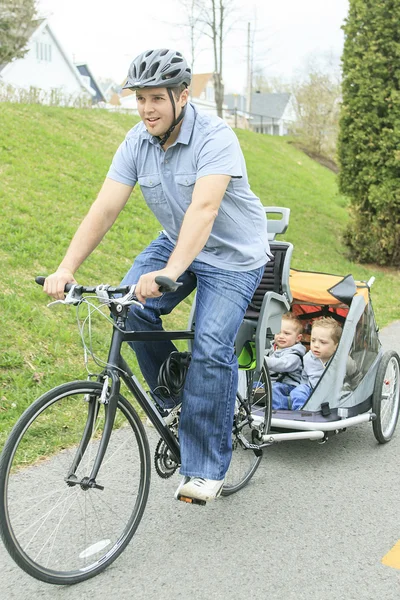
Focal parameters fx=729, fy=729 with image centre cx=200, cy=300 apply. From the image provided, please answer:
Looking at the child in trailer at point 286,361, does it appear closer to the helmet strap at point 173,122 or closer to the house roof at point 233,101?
the helmet strap at point 173,122

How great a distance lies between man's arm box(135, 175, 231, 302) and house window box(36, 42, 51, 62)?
45754 mm

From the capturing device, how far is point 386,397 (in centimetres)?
482

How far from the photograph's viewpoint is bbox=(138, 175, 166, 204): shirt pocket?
3.32 meters

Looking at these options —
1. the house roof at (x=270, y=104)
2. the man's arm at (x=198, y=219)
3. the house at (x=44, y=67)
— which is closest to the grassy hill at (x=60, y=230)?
the man's arm at (x=198, y=219)

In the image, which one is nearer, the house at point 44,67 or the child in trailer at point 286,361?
the child in trailer at point 286,361

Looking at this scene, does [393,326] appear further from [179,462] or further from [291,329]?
[179,462]

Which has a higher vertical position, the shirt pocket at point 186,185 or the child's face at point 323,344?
the shirt pocket at point 186,185

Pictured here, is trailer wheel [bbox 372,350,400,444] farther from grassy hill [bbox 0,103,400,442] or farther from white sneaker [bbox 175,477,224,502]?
grassy hill [bbox 0,103,400,442]

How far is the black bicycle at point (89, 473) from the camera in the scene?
2.82m

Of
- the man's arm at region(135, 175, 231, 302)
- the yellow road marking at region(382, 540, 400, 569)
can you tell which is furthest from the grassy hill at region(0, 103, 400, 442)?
the yellow road marking at region(382, 540, 400, 569)

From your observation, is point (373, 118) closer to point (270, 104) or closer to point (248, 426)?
point (248, 426)

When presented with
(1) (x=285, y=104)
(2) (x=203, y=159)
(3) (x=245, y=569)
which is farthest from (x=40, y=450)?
(1) (x=285, y=104)

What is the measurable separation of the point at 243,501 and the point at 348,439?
1.25 meters

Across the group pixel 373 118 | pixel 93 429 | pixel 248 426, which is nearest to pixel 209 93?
pixel 373 118
